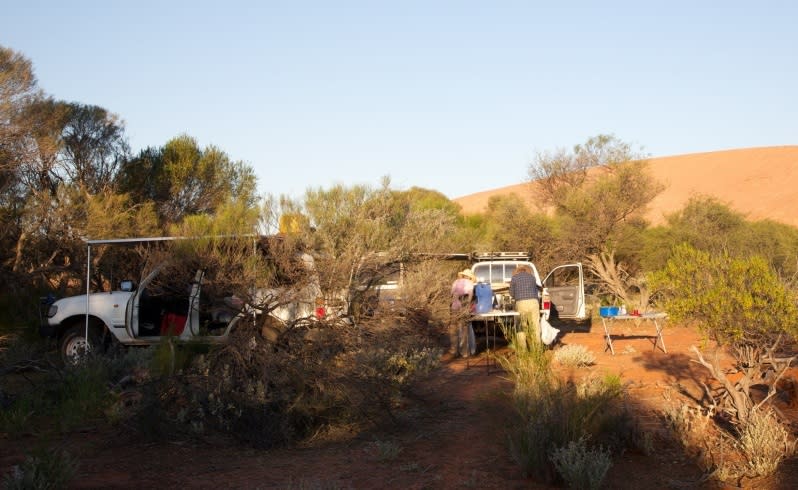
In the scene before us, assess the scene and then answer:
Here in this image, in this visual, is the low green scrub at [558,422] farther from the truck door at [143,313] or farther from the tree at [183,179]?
the tree at [183,179]

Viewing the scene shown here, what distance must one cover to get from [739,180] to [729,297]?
2533 inches

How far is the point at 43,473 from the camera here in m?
5.38

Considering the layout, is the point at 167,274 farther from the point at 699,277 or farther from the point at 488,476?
the point at 699,277

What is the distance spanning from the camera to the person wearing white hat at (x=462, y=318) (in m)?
12.0

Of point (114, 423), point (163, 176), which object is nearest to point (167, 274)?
point (114, 423)

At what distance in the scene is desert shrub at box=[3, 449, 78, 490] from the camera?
5.21 meters

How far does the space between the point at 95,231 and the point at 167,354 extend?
467 inches

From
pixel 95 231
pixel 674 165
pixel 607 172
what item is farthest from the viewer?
pixel 674 165

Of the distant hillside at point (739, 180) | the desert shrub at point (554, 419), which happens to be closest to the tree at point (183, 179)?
the desert shrub at point (554, 419)

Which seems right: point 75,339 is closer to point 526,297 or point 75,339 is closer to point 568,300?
point 526,297

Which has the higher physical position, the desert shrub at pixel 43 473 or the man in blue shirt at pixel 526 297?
the man in blue shirt at pixel 526 297

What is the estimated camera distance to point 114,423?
25.5ft

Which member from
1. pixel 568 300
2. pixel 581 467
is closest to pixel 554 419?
pixel 581 467

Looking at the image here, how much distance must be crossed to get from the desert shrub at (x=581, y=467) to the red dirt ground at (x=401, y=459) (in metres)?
0.33
